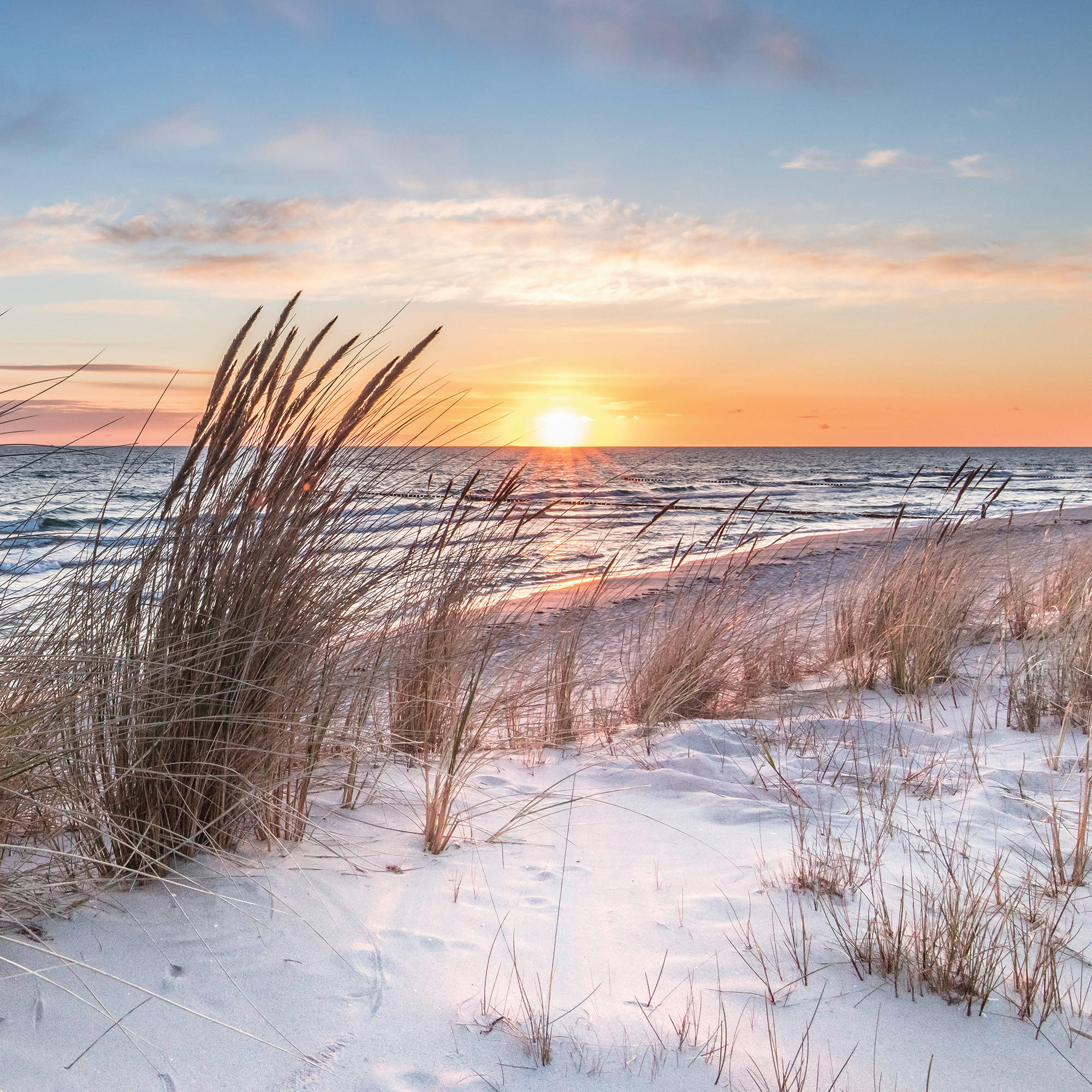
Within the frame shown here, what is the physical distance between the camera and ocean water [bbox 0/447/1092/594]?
2721mm

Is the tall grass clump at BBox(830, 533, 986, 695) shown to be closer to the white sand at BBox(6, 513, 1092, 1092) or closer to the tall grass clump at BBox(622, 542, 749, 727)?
the tall grass clump at BBox(622, 542, 749, 727)

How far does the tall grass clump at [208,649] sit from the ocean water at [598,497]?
0.20 meters

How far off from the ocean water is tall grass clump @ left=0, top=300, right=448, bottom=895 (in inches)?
7.9

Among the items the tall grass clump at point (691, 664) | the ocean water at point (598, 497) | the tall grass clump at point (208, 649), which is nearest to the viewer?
the tall grass clump at point (208, 649)

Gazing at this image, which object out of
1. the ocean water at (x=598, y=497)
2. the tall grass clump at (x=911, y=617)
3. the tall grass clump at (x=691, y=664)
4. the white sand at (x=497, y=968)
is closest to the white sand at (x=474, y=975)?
the white sand at (x=497, y=968)

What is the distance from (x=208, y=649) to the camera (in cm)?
204

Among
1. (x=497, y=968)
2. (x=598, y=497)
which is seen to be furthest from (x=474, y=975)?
(x=598, y=497)

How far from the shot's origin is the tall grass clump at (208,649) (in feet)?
6.33

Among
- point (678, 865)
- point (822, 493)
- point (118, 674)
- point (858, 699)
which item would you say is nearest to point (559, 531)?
point (858, 699)

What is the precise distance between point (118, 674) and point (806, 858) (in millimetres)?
1893

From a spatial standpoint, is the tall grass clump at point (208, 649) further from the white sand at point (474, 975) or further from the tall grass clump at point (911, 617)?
the tall grass clump at point (911, 617)

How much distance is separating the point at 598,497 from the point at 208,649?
65.6 ft

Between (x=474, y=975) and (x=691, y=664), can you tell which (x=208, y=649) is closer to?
(x=474, y=975)

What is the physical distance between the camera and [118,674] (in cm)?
197
